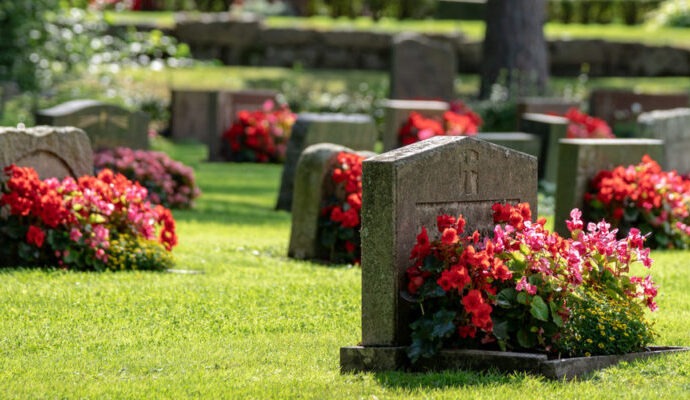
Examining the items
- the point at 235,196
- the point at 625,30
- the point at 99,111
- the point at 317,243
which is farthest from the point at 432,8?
the point at 317,243

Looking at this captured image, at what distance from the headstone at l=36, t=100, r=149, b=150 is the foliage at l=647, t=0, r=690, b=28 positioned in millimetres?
23771

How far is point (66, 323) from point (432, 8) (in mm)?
29460

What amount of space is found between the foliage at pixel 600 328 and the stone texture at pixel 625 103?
16629 mm

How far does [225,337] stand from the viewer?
7.91 m

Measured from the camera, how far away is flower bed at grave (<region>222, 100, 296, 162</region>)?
827 inches

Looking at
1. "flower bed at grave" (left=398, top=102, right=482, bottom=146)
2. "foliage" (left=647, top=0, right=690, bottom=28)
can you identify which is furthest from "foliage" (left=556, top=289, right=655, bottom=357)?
"foliage" (left=647, top=0, right=690, bottom=28)

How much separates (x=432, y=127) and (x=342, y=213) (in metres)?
7.40

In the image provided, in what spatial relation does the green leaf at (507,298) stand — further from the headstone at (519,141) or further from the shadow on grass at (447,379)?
the headstone at (519,141)

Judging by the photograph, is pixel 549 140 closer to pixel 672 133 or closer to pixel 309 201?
pixel 672 133

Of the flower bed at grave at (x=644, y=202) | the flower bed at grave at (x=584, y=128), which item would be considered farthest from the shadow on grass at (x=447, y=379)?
the flower bed at grave at (x=584, y=128)

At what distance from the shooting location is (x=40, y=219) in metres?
10.1

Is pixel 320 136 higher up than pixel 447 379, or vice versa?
pixel 320 136

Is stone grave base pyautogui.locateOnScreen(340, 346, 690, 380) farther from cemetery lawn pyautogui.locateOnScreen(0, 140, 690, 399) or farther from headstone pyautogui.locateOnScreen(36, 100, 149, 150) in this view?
headstone pyautogui.locateOnScreen(36, 100, 149, 150)

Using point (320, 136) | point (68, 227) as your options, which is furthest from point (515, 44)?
point (68, 227)
